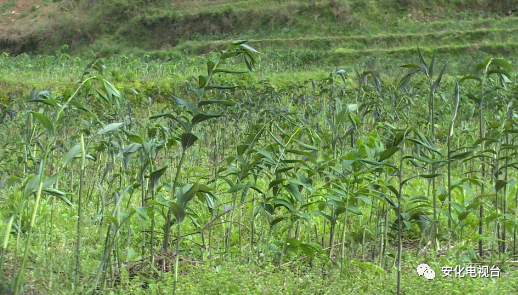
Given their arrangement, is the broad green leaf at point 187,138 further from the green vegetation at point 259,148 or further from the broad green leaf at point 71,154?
the broad green leaf at point 71,154

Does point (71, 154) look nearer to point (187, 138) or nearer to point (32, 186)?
point (32, 186)

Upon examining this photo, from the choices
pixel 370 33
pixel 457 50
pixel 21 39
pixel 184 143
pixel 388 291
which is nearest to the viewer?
pixel 184 143

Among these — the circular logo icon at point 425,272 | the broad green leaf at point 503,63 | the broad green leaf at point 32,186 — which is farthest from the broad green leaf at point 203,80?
the broad green leaf at point 503,63

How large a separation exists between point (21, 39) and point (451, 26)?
2746cm

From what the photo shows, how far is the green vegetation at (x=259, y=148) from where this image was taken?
2072 mm

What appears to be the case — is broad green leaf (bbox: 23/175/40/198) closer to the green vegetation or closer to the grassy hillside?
the green vegetation

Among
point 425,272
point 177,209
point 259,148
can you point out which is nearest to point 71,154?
point 177,209

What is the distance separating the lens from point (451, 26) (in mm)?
23844

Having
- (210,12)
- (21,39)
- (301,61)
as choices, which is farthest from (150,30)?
(301,61)

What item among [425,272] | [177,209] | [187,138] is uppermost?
[187,138]

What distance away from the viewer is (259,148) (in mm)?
4984

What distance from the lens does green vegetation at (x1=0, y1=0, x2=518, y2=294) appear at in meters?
2.07

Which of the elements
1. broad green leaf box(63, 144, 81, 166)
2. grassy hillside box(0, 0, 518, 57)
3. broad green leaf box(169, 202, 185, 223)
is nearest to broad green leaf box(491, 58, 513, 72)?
→ broad green leaf box(169, 202, 185, 223)

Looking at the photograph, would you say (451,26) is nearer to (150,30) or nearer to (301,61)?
(301,61)
